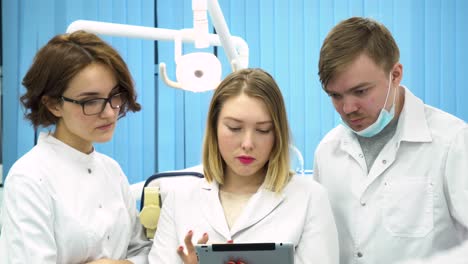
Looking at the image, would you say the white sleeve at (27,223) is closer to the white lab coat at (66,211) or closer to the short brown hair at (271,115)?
the white lab coat at (66,211)

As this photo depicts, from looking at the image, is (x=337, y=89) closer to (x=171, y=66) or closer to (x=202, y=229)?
(x=202, y=229)

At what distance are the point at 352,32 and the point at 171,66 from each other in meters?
2.11

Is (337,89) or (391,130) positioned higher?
(337,89)

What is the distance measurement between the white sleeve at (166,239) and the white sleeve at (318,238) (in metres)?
0.35

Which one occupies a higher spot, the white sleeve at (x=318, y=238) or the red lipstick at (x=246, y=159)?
the red lipstick at (x=246, y=159)

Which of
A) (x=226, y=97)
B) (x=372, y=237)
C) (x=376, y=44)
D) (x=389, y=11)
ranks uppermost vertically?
(x=389, y=11)

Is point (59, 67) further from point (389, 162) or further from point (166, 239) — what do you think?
point (389, 162)

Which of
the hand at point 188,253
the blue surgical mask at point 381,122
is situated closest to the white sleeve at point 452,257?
the blue surgical mask at point 381,122

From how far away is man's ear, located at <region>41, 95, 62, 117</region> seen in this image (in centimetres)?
149

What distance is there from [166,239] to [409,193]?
2.39ft

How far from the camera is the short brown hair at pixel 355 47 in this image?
60.0 inches

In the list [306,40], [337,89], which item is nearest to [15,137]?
[306,40]

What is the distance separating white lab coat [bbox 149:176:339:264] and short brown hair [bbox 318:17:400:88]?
0.35 m

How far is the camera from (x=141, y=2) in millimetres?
3586
